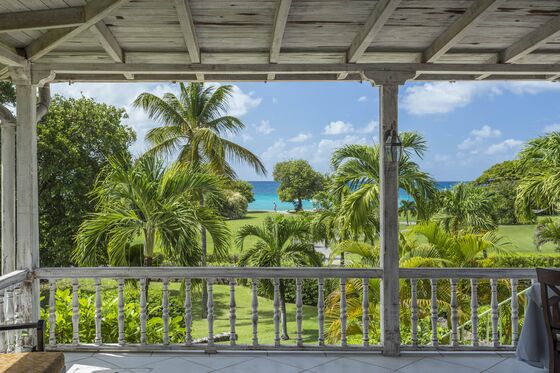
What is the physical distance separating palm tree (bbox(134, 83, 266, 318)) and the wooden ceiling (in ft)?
37.9

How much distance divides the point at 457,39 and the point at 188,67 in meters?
2.05

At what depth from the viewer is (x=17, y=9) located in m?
3.07

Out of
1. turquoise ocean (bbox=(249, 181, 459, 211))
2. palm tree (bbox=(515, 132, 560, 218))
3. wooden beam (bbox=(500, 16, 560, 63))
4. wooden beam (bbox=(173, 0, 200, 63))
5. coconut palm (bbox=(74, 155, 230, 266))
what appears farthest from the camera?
turquoise ocean (bbox=(249, 181, 459, 211))

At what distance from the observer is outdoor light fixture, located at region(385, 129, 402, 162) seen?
158 inches

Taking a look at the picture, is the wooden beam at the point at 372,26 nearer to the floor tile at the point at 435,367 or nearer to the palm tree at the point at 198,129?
the floor tile at the point at 435,367

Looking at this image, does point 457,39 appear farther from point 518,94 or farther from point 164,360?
point 518,94

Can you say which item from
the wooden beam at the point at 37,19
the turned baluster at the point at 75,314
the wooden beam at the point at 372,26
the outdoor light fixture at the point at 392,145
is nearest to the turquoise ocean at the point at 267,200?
the outdoor light fixture at the point at 392,145

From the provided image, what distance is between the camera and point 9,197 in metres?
4.10

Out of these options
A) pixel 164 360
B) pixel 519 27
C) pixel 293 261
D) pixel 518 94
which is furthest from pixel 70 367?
pixel 518 94

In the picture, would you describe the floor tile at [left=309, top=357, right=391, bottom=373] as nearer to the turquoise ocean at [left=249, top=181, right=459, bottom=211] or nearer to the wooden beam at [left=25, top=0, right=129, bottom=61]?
the wooden beam at [left=25, top=0, right=129, bottom=61]

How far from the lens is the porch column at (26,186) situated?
4016 millimetres

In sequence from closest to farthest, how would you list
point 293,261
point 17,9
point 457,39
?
point 17,9, point 457,39, point 293,261

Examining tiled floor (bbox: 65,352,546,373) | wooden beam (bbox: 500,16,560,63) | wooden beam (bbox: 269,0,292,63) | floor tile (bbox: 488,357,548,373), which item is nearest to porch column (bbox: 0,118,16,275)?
tiled floor (bbox: 65,352,546,373)

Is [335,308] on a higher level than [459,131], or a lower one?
lower
